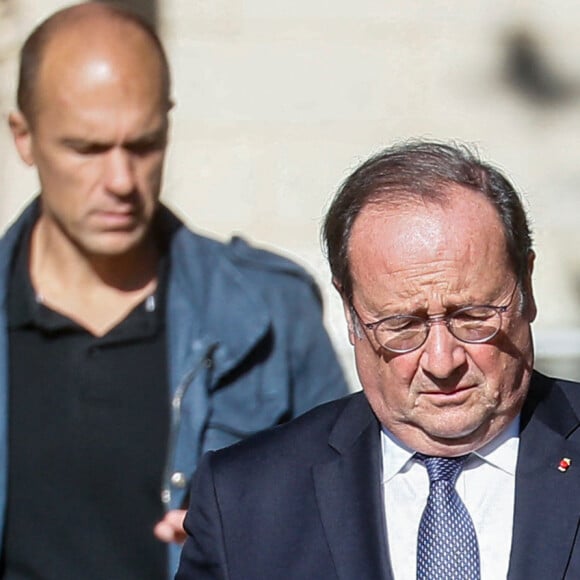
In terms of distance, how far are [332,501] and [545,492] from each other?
0.36 meters

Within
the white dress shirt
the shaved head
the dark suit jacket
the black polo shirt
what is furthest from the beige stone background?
the white dress shirt

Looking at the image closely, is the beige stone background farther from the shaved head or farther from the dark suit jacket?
the dark suit jacket

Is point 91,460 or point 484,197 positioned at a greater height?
point 484,197

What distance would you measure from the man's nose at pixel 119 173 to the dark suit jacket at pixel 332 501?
0.95m

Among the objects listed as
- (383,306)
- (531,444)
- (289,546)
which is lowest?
(289,546)

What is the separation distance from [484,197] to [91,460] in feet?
4.37

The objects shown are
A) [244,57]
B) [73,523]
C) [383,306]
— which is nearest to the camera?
[383,306]

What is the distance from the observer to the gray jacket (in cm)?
405

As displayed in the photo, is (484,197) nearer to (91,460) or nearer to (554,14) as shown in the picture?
(91,460)

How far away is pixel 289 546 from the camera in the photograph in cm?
314

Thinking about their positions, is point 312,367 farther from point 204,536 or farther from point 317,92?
point 317,92

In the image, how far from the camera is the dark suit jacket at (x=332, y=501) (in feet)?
9.87

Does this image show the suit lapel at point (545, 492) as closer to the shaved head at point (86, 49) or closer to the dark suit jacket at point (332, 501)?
the dark suit jacket at point (332, 501)

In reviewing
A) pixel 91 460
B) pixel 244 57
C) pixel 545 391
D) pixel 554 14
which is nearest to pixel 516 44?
pixel 554 14
